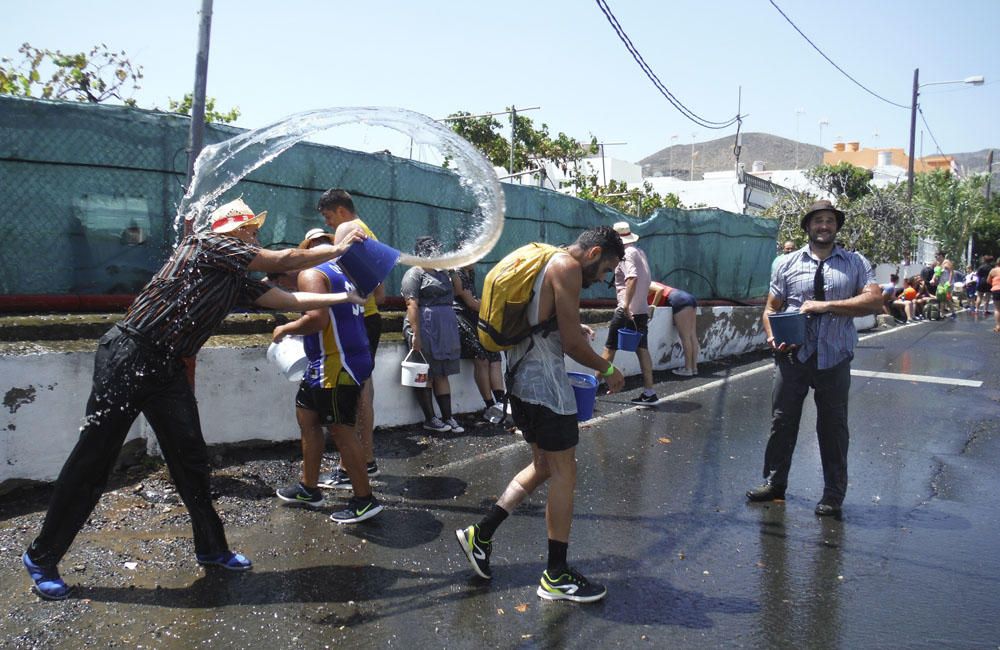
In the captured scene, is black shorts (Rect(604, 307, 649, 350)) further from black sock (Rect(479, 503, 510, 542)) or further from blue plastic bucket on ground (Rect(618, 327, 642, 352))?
black sock (Rect(479, 503, 510, 542))

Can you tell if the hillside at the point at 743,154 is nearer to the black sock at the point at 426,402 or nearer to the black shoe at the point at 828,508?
the black sock at the point at 426,402

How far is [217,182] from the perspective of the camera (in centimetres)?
479

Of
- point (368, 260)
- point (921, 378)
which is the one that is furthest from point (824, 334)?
point (921, 378)

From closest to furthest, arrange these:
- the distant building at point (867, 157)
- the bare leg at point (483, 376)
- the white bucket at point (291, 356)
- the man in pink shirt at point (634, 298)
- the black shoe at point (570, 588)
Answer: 1. the black shoe at point (570, 588)
2. the white bucket at point (291, 356)
3. the bare leg at point (483, 376)
4. the man in pink shirt at point (634, 298)
5. the distant building at point (867, 157)

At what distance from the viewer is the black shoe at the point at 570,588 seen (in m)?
3.77

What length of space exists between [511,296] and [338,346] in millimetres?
1377

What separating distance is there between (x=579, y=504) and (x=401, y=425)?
239 centimetres

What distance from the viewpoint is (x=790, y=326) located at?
5020 millimetres

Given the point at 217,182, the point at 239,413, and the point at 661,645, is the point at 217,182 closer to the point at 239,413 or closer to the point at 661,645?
the point at 239,413

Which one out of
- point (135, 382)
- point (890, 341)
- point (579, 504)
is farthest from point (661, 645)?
point (890, 341)

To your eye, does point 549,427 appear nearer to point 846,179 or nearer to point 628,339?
point 628,339

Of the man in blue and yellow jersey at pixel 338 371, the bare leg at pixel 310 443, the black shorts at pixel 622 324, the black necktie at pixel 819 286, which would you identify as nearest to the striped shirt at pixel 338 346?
the man in blue and yellow jersey at pixel 338 371

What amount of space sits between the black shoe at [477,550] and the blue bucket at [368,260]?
1.43 metres

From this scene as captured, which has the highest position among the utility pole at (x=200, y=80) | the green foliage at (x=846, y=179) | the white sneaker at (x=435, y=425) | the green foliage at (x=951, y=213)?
the green foliage at (x=846, y=179)
